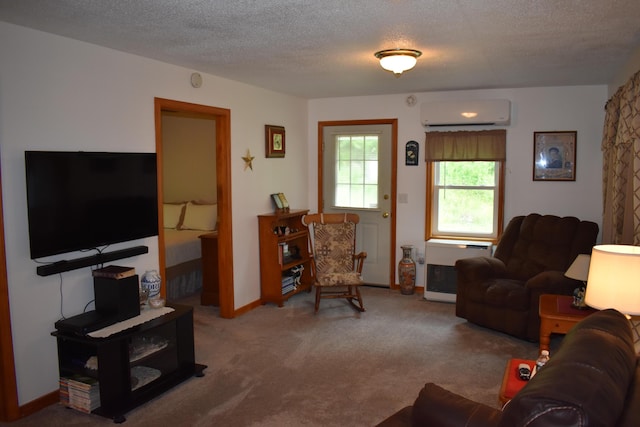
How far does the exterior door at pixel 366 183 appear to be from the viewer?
607 centimetres

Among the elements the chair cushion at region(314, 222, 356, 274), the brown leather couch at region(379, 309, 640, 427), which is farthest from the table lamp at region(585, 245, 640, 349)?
the chair cushion at region(314, 222, 356, 274)

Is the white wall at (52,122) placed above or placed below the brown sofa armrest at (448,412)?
above

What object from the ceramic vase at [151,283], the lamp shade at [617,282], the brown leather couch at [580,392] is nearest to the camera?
the brown leather couch at [580,392]

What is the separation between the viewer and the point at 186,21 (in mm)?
2871

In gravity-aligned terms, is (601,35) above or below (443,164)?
above

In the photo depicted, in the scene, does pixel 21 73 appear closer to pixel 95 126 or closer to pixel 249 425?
pixel 95 126

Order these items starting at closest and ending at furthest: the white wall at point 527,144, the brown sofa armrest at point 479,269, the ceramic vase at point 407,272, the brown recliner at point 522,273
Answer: the brown recliner at point 522,273 → the brown sofa armrest at point 479,269 → the white wall at point 527,144 → the ceramic vase at point 407,272

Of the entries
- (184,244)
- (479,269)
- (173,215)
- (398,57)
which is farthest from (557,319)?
(173,215)

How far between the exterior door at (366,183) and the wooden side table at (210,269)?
1.73 meters

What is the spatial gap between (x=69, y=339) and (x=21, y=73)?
1623 millimetres

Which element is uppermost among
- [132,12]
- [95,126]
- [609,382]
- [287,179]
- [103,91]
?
[132,12]

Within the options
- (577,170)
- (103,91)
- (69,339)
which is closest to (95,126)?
(103,91)

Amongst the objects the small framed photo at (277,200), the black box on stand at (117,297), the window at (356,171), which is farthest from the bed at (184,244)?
the black box on stand at (117,297)

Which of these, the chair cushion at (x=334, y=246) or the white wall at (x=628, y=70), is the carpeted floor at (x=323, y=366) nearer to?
the chair cushion at (x=334, y=246)
